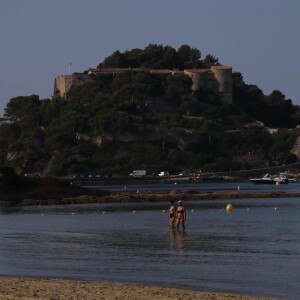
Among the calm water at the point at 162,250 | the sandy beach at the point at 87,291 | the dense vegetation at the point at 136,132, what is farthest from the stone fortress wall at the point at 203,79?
the sandy beach at the point at 87,291

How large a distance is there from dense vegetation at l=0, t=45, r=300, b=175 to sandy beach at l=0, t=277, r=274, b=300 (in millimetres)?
138941

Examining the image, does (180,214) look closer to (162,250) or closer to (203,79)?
(162,250)

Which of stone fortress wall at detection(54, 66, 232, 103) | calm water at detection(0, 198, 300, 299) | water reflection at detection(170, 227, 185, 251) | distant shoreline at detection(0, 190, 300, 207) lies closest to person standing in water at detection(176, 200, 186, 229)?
water reflection at detection(170, 227, 185, 251)

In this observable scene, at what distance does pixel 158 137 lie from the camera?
167000mm

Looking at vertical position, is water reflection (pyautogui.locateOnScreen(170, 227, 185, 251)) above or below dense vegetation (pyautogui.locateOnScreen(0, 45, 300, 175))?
below

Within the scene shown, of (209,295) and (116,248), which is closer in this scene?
(209,295)

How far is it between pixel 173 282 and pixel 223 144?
5776 inches

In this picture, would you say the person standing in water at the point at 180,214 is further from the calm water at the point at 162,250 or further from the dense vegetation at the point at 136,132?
the dense vegetation at the point at 136,132

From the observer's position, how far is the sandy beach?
21234 mm

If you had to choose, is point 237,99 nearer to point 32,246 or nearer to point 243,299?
point 32,246

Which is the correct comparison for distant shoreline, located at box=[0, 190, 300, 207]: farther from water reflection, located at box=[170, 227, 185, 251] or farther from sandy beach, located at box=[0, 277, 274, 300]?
sandy beach, located at box=[0, 277, 274, 300]

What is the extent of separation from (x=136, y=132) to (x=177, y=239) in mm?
129316

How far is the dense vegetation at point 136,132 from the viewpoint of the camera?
166 m

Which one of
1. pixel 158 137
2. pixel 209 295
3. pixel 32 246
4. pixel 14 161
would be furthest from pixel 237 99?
pixel 209 295
